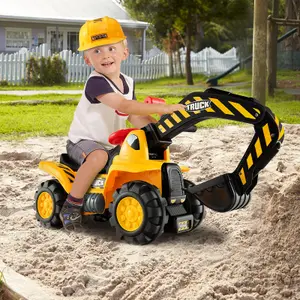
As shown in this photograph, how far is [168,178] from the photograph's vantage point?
268cm

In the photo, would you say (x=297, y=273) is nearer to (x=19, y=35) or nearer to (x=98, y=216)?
(x=98, y=216)

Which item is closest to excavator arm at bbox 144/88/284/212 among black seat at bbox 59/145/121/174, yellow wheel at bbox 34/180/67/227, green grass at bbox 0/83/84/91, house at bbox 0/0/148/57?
black seat at bbox 59/145/121/174

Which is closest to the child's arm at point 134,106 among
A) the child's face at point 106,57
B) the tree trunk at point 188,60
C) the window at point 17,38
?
the child's face at point 106,57

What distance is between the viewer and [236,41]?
34.1 ft

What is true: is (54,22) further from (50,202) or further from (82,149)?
(82,149)

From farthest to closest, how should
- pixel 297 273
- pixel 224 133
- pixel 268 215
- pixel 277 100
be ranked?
1. pixel 277 100
2. pixel 224 133
3. pixel 268 215
4. pixel 297 273

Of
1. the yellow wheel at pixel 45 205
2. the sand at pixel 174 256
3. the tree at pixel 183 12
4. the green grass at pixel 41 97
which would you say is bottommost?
the sand at pixel 174 256

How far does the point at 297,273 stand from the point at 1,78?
7.55 m

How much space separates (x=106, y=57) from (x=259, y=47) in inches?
155

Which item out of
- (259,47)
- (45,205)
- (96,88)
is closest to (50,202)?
(45,205)

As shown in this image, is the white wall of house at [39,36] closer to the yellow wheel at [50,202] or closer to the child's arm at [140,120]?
the yellow wheel at [50,202]

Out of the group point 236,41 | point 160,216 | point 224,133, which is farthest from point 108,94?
point 236,41

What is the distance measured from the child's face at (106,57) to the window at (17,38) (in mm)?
7534

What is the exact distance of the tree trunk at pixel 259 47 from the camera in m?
6.38
